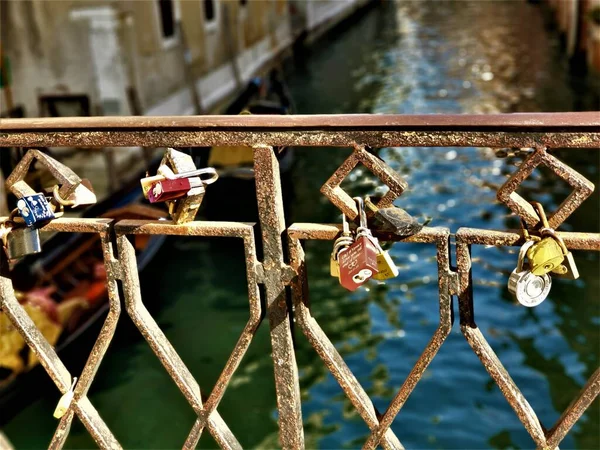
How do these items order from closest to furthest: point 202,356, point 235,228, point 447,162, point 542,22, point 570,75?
point 235,228 → point 202,356 → point 447,162 → point 570,75 → point 542,22

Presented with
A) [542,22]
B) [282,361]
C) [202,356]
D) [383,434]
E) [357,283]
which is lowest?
[542,22]

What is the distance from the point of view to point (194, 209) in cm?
181

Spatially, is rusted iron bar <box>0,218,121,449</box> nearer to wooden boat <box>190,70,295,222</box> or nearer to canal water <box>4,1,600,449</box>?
canal water <box>4,1,600,449</box>

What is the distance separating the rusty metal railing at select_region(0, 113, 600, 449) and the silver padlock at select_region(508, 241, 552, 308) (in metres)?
0.05

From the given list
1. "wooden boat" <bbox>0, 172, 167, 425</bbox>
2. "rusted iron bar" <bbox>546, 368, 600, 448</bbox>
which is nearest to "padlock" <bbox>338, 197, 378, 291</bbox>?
"rusted iron bar" <bbox>546, 368, 600, 448</bbox>

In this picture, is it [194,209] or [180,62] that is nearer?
[194,209]

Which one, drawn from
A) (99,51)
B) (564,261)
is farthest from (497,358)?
(99,51)

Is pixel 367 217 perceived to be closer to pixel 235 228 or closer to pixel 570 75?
pixel 235 228

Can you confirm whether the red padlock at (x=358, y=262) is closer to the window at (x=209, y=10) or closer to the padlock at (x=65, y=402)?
the padlock at (x=65, y=402)

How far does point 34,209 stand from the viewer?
1.85 metres

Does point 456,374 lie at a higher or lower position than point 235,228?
lower

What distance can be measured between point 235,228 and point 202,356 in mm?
4964

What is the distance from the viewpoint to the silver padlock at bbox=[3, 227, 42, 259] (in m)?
1.89

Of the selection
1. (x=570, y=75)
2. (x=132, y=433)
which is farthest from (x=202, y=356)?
(x=570, y=75)
